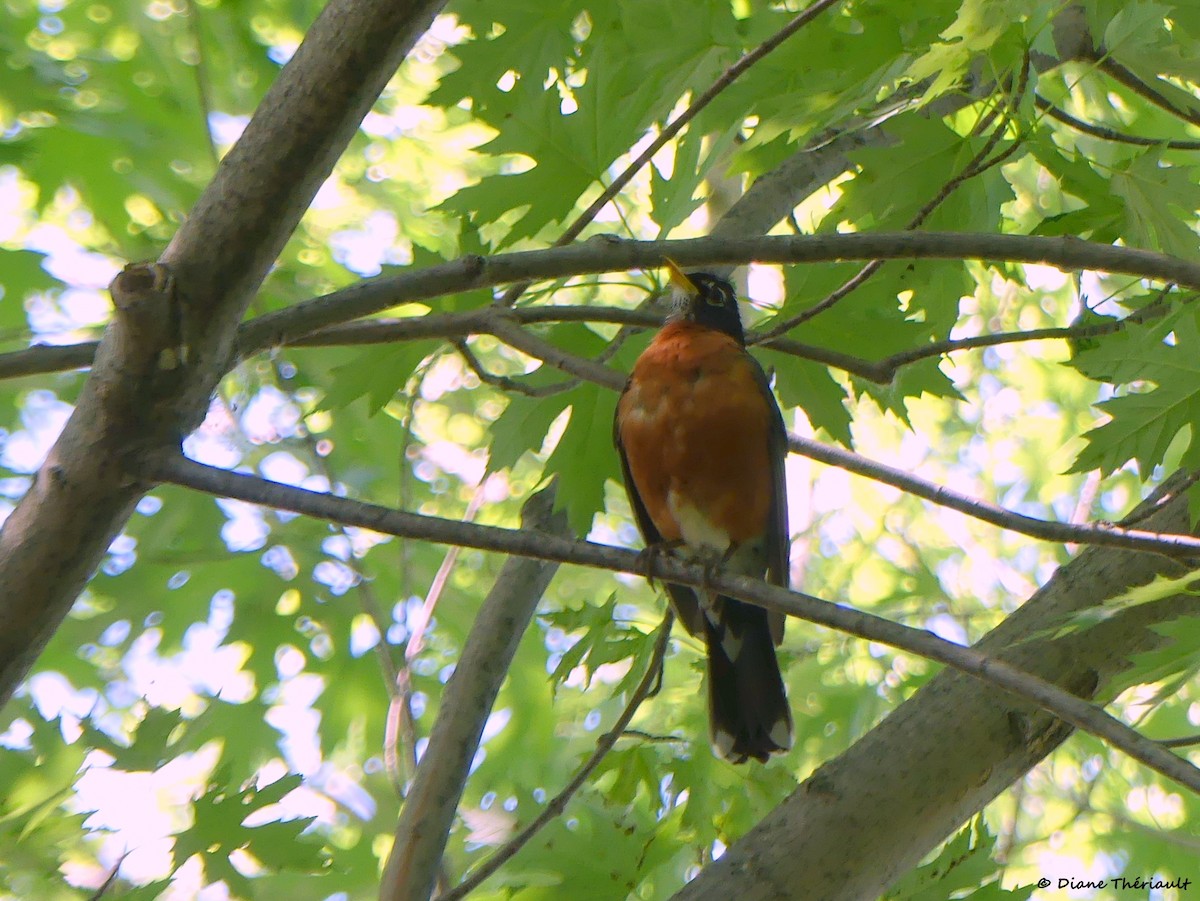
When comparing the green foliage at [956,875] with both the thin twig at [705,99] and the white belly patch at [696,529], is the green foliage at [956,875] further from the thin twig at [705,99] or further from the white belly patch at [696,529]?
the thin twig at [705,99]

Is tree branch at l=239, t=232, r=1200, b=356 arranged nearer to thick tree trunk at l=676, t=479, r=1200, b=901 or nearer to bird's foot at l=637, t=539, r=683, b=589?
bird's foot at l=637, t=539, r=683, b=589

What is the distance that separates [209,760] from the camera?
18.0 feet

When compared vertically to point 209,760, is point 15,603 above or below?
below

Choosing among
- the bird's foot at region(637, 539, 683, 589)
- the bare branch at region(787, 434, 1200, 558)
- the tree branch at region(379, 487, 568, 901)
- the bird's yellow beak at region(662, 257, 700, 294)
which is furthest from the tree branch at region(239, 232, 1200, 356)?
the tree branch at region(379, 487, 568, 901)

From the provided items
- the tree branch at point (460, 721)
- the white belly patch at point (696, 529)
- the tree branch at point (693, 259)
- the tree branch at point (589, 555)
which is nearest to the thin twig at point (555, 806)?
the tree branch at point (460, 721)

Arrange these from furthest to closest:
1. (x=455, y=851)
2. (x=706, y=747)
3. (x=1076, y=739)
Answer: (x=1076, y=739)
(x=455, y=851)
(x=706, y=747)

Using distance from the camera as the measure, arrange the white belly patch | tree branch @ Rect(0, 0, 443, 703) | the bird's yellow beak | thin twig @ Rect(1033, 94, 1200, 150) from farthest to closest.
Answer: the white belly patch
thin twig @ Rect(1033, 94, 1200, 150)
the bird's yellow beak
tree branch @ Rect(0, 0, 443, 703)

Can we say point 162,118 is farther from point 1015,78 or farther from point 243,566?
point 1015,78

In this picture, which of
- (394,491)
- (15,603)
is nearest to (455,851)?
(394,491)

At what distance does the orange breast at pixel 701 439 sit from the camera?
147 inches

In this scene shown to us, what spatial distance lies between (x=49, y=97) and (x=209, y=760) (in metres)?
3.03

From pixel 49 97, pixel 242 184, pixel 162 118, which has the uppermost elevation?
pixel 162 118

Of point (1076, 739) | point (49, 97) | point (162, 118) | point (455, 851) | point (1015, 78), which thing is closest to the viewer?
point (1015, 78)

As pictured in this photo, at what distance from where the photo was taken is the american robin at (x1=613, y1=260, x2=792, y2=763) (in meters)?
3.69
